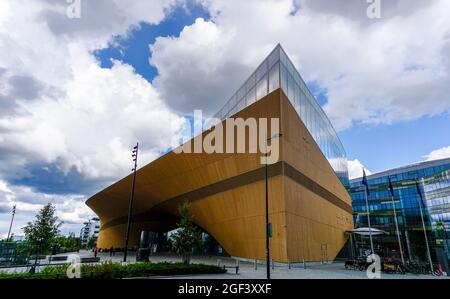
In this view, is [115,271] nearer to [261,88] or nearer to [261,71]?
[261,88]

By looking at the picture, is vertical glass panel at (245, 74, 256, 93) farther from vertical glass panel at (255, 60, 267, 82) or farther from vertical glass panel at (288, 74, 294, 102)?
vertical glass panel at (288, 74, 294, 102)

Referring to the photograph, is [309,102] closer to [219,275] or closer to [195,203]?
[195,203]

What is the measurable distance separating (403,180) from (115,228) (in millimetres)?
81911

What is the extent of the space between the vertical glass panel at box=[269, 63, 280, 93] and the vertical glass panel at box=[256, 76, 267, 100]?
103 cm

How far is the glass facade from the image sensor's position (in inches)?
1161

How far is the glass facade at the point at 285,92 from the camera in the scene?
2948cm

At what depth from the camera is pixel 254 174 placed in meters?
26.8

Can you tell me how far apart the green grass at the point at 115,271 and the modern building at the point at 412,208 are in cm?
6000

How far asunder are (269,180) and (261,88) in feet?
36.1

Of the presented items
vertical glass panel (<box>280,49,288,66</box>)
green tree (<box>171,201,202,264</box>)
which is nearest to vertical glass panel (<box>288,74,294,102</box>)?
vertical glass panel (<box>280,49,288,66</box>)

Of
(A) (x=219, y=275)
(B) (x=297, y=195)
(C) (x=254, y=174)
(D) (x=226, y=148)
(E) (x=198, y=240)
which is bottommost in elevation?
(A) (x=219, y=275)

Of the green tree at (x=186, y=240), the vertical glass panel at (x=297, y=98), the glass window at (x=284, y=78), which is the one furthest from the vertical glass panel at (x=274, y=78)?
the green tree at (x=186, y=240)

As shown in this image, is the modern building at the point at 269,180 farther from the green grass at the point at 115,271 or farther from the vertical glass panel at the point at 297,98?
the green grass at the point at 115,271
